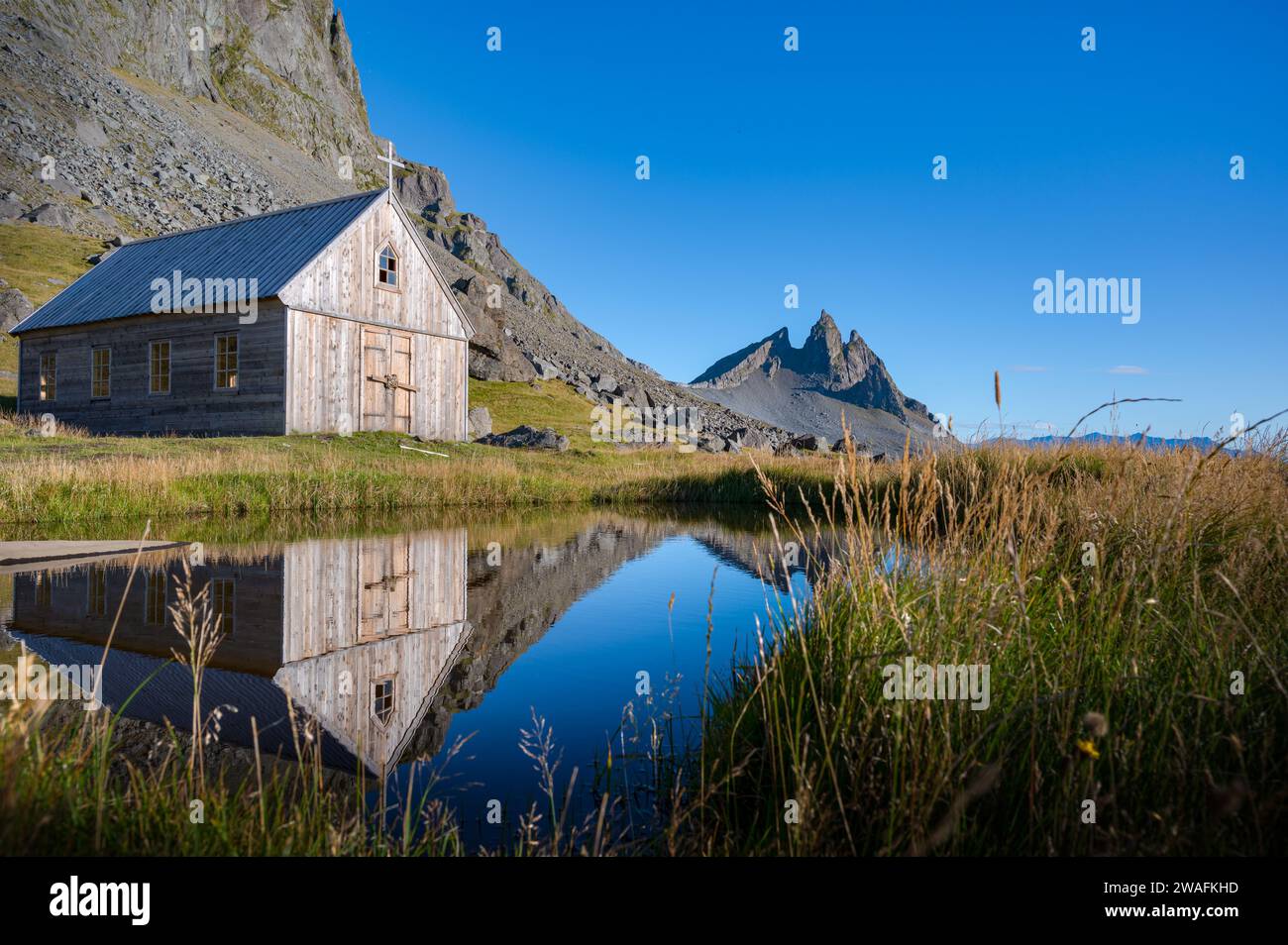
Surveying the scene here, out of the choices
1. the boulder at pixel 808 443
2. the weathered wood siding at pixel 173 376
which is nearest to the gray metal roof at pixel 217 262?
the weathered wood siding at pixel 173 376

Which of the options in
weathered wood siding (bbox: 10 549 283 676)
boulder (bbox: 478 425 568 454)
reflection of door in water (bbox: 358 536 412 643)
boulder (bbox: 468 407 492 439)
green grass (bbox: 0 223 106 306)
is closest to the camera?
weathered wood siding (bbox: 10 549 283 676)

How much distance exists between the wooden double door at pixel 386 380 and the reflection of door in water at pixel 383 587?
12.7 metres

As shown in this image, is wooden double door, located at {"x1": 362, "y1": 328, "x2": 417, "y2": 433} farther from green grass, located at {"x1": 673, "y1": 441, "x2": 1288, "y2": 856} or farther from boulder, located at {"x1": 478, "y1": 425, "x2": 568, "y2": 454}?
green grass, located at {"x1": 673, "y1": 441, "x2": 1288, "y2": 856}

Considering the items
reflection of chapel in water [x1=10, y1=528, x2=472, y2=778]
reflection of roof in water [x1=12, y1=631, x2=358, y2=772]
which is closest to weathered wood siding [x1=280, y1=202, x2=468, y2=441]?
reflection of chapel in water [x1=10, y1=528, x2=472, y2=778]

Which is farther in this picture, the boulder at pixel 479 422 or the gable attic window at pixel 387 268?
the boulder at pixel 479 422

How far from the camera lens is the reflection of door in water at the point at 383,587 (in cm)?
738

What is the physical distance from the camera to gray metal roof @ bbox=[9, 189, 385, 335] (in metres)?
23.1

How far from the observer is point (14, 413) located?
28219mm

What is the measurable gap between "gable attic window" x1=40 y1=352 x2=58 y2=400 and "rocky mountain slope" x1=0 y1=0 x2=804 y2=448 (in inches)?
362

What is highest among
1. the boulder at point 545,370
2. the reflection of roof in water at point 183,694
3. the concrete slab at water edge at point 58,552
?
the boulder at point 545,370

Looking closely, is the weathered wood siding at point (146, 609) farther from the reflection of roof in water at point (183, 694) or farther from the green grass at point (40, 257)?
the green grass at point (40, 257)

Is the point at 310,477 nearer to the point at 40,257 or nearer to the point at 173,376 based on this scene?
the point at 173,376
